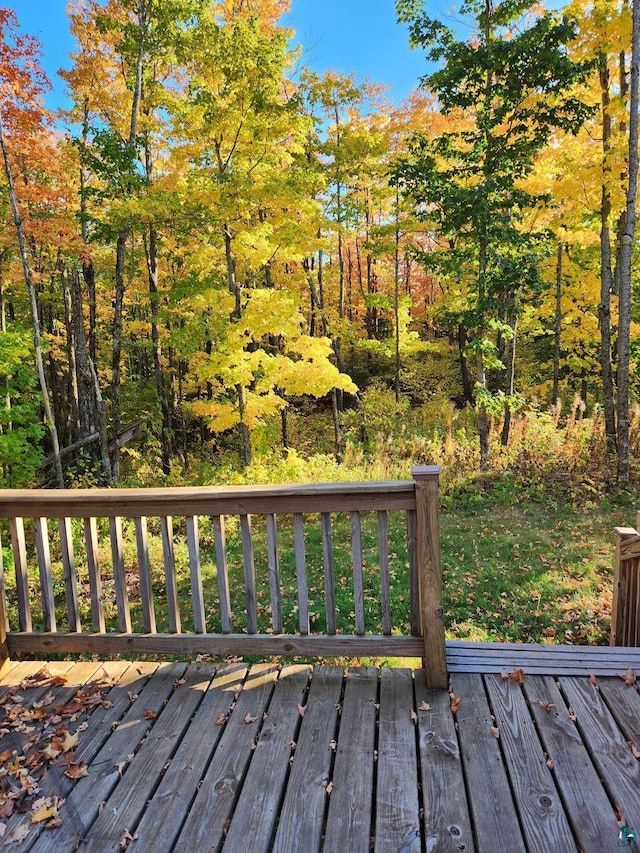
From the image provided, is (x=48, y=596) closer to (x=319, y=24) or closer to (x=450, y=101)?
(x=450, y=101)

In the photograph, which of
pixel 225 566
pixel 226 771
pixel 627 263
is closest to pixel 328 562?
pixel 225 566

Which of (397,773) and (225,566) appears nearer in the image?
(397,773)

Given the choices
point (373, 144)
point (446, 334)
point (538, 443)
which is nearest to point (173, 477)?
point (538, 443)

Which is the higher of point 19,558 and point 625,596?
point 19,558

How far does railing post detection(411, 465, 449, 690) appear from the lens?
2447mm

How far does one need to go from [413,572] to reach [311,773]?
977mm

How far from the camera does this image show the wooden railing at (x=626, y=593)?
122 inches

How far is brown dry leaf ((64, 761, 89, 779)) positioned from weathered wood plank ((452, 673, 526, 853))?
5.19ft

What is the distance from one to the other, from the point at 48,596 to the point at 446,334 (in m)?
18.2

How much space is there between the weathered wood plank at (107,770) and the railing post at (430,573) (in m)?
1.38

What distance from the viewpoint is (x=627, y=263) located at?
21.3 ft

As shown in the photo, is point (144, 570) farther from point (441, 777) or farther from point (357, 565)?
point (441, 777)

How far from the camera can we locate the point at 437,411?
1365cm

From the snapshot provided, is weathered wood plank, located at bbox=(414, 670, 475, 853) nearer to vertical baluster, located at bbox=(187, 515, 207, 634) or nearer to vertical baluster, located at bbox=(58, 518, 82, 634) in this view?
vertical baluster, located at bbox=(187, 515, 207, 634)
